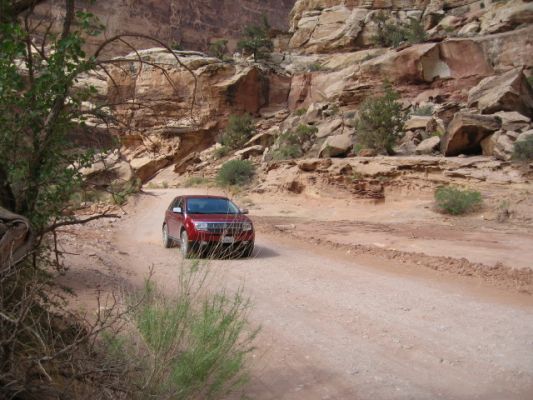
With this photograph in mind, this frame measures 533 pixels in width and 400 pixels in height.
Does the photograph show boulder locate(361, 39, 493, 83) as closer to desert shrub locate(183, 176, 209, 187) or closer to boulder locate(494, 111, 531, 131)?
boulder locate(494, 111, 531, 131)

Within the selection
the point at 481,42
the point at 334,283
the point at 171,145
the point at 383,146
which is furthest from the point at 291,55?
the point at 334,283

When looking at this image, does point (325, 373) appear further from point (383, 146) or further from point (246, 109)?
point (246, 109)

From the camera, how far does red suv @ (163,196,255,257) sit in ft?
34.6

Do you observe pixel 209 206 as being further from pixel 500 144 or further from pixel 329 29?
pixel 329 29

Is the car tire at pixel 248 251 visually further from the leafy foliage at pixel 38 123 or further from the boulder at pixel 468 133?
the boulder at pixel 468 133

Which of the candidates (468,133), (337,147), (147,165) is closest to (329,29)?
(147,165)

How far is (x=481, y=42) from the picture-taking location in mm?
37250

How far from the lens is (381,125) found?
2478cm

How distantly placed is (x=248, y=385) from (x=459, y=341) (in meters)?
2.67

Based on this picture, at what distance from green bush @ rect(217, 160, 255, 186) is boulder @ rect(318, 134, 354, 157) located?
18.3 feet

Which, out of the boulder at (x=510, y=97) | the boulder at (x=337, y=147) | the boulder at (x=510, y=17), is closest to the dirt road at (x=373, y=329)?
the boulder at (x=337, y=147)

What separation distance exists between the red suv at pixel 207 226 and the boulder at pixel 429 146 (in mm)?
14080

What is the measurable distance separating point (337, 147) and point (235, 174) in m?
7.27

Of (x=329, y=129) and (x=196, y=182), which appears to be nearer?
(x=329, y=129)
